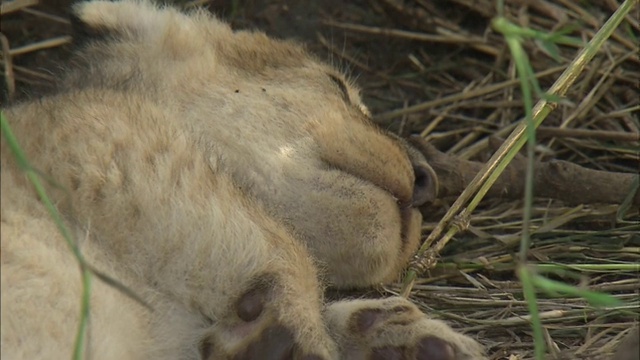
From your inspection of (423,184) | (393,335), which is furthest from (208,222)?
(423,184)

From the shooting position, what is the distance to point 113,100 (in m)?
2.73

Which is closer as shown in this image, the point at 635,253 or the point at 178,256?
the point at 178,256

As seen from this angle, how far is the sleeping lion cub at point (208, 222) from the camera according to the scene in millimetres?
2285

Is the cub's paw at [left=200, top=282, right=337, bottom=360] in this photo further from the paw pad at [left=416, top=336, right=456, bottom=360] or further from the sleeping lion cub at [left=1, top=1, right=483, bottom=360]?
the paw pad at [left=416, top=336, right=456, bottom=360]

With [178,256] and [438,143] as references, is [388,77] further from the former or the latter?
[178,256]

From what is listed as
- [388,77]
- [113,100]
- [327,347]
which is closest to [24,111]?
[113,100]

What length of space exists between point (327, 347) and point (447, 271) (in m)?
1.30

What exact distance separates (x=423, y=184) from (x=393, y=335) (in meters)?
0.79

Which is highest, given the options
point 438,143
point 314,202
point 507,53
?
point 314,202

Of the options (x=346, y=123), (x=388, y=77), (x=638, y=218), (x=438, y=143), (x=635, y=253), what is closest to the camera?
(x=346, y=123)

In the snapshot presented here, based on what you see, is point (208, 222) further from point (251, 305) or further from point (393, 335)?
point (393, 335)

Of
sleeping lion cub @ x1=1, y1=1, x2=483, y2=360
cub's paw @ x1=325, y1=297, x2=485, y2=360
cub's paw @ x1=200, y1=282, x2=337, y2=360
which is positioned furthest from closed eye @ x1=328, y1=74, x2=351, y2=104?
cub's paw @ x1=200, y1=282, x2=337, y2=360

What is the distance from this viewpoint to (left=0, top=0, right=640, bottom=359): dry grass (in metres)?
3.22

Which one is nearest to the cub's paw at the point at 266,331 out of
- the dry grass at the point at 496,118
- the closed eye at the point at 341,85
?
the dry grass at the point at 496,118
